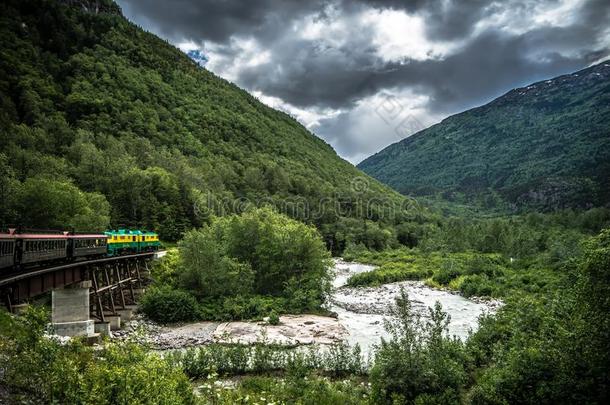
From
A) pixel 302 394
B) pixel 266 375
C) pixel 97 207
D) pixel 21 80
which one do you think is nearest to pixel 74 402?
pixel 302 394

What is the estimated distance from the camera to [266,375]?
81.0 feet

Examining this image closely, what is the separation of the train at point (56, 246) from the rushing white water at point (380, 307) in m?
20.9

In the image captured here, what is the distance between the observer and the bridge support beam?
28.4 metres

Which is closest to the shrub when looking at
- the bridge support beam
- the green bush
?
the green bush

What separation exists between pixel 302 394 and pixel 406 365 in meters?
5.18

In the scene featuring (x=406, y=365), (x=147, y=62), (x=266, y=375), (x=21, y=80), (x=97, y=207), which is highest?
(x=147, y=62)

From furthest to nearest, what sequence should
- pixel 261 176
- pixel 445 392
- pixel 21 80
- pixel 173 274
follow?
pixel 261 176 < pixel 21 80 < pixel 173 274 < pixel 445 392

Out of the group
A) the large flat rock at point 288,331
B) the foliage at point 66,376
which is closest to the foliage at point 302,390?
the foliage at point 66,376

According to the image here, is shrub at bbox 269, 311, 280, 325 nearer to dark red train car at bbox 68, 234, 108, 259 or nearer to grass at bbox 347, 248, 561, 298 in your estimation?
dark red train car at bbox 68, 234, 108, 259

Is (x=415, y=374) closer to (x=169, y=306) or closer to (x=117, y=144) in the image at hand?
(x=169, y=306)

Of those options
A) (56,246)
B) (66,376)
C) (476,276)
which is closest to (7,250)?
(56,246)

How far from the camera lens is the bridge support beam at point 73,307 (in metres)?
28.4

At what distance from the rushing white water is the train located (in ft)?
68.6

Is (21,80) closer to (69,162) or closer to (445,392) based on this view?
(69,162)
